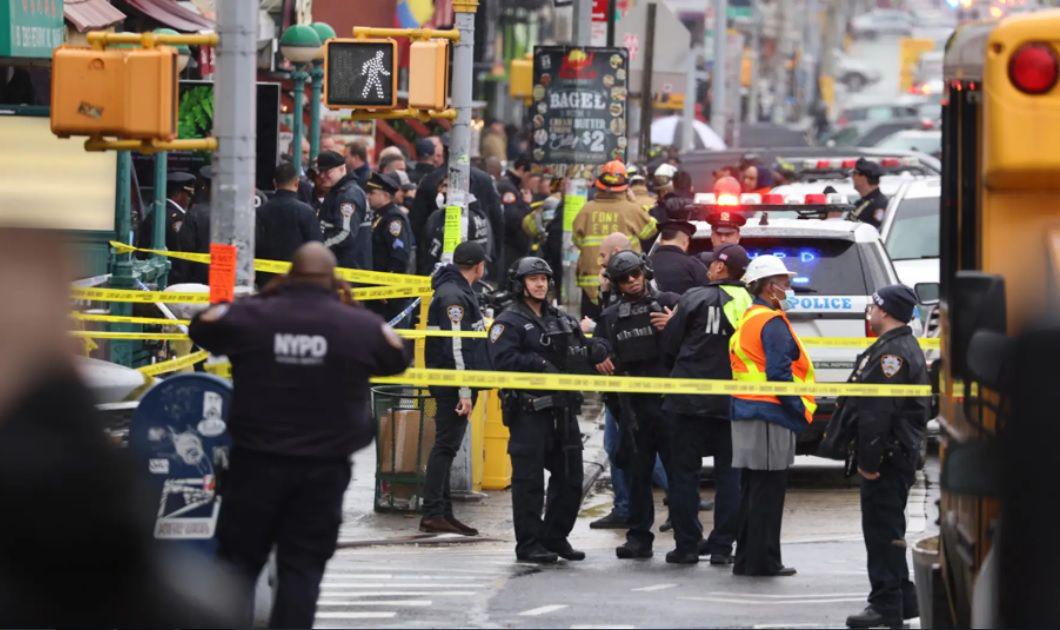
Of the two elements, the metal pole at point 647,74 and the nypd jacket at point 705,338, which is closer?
the nypd jacket at point 705,338

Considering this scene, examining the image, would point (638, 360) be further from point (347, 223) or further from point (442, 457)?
point (347, 223)

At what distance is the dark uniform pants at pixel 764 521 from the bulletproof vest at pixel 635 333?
1.07m

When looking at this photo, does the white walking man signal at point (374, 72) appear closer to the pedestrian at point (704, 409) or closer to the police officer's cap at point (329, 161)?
the pedestrian at point (704, 409)

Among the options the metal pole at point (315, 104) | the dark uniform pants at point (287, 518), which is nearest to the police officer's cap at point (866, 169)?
the metal pole at point (315, 104)

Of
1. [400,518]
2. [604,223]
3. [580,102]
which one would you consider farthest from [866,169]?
[400,518]

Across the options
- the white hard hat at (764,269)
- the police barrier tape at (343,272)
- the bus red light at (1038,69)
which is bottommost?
the police barrier tape at (343,272)

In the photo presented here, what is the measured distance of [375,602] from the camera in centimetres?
1045

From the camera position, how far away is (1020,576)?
20.8 ft

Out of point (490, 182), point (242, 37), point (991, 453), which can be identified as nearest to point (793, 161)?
point (490, 182)

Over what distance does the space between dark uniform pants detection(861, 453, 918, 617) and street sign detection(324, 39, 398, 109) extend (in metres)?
4.52

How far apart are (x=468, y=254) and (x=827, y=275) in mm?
2910

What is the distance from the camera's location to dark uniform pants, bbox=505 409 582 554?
1194cm

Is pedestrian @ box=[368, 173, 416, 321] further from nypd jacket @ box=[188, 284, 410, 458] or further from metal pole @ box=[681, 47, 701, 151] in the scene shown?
metal pole @ box=[681, 47, 701, 151]

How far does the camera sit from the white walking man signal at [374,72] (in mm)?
13445
